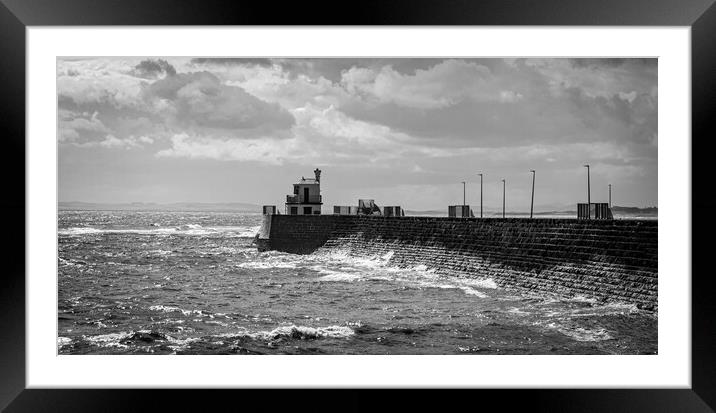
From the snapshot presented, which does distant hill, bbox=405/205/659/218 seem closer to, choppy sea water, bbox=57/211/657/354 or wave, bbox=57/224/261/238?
choppy sea water, bbox=57/211/657/354

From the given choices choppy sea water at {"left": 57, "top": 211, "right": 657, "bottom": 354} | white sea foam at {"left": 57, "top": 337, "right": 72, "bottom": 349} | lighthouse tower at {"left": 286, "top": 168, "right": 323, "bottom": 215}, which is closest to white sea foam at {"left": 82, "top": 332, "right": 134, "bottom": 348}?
choppy sea water at {"left": 57, "top": 211, "right": 657, "bottom": 354}

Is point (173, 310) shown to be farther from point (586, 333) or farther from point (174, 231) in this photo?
point (174, 231)

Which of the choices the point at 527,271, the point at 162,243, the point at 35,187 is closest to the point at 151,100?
the point at 35,187

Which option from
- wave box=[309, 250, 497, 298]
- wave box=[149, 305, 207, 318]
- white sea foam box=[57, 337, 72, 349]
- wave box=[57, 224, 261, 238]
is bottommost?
white sea foam box=[57, 337, 72, 349]

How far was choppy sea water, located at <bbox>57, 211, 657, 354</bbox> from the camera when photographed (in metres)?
6.88

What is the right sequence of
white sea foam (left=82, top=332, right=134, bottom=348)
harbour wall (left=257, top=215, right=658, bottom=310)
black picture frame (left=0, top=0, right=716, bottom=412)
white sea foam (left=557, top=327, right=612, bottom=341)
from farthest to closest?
harbour wall (left=257, top=215, right=658, bottom=310), white sea foam (left=82, top=332, right=134, bottom=348), white sea foam (left=557, top=327, right=612, bottom=341), black picture frame (left=0, top=0, right=716, bottom=412)

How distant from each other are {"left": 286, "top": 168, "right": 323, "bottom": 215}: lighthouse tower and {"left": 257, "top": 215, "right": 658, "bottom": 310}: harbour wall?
3.25ft

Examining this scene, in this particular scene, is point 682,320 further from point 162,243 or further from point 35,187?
point 162,243

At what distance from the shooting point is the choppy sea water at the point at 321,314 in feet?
22.6

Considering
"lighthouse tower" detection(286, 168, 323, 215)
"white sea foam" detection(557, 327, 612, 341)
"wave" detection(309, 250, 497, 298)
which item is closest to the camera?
"white sea foam" detection(557, 327, 612, 341)

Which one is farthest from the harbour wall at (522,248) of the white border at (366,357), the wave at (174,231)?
the wave at (174,231)

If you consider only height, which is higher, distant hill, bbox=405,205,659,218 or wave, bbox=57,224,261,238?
distant hill, bbox=405,205,659,218

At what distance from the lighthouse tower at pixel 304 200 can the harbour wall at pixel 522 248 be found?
99cm
